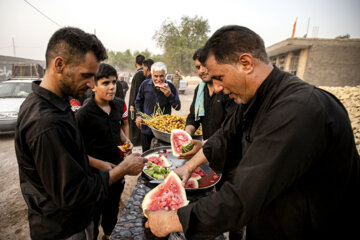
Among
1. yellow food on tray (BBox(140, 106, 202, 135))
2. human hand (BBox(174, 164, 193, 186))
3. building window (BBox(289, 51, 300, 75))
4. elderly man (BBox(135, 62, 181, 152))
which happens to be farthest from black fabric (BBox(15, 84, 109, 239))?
building window (BBox(289, 51, 300, 75))

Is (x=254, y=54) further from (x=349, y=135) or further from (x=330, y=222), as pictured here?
(x=330, y=222)

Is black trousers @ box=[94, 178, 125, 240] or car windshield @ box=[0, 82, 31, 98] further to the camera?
car windshield @ box=[0, 82, 31, 98]

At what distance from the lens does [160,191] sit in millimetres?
1903

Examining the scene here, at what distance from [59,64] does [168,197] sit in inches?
60.1

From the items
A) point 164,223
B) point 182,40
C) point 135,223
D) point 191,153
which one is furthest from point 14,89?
point 182,40

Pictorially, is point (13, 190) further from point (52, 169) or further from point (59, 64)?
point (59, 64)

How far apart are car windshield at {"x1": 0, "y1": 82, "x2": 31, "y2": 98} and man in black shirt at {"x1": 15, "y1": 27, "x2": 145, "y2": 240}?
31.6ft

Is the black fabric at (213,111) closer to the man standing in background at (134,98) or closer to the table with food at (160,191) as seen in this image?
the table with food at (160,191)

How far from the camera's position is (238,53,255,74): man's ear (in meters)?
1.36

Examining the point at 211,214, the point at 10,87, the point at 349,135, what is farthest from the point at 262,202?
the point at 10,87

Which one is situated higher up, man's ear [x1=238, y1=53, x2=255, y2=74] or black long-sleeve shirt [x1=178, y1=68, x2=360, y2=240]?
man's ear [x1=238, y1=53, x2=255, y2=74]

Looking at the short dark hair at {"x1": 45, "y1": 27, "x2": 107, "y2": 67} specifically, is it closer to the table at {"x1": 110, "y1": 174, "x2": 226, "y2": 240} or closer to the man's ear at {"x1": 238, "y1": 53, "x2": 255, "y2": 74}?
the man's ear at {"x1": 238, "y1": 53, "x2": 255, "y2": 74}

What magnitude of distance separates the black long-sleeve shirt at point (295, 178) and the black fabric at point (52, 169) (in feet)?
2.66

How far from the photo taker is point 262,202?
105cm
